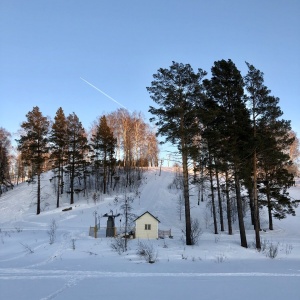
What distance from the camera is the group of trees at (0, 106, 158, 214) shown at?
34.6m

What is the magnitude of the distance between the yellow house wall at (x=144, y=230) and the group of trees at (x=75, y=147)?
50.0 ft

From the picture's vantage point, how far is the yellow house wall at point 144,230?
2403 cm

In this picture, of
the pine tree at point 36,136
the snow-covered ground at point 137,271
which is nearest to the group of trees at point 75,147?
the pine tree at point 36,136

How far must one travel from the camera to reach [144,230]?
24.1 m

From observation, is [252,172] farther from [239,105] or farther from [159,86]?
[159,86]

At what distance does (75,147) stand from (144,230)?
60.6 ft

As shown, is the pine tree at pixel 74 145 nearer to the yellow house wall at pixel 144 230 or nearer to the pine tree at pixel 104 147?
the pine tree at pixel 104 147

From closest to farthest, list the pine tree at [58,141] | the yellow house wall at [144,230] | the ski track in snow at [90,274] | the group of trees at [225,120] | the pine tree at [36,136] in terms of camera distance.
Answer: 1. the ski track in snow at [90,274]
2. the group of trees at [225,120]
3. the yellow house wall at [144,230]
4. the pine tree at [36,136]
5. the pine tree at [58,141]

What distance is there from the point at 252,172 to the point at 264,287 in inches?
439

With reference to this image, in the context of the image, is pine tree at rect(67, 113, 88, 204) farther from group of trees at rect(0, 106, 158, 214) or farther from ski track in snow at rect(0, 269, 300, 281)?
ski track in snow at rect(0, 269, 300, 281)

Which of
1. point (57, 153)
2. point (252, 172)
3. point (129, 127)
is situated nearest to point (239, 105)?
point (252, 172)

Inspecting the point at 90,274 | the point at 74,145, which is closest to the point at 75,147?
the point at 74,145

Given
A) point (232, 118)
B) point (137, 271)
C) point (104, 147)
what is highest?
point (104, 147)

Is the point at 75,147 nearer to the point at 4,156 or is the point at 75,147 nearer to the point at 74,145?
the point at 74,145
